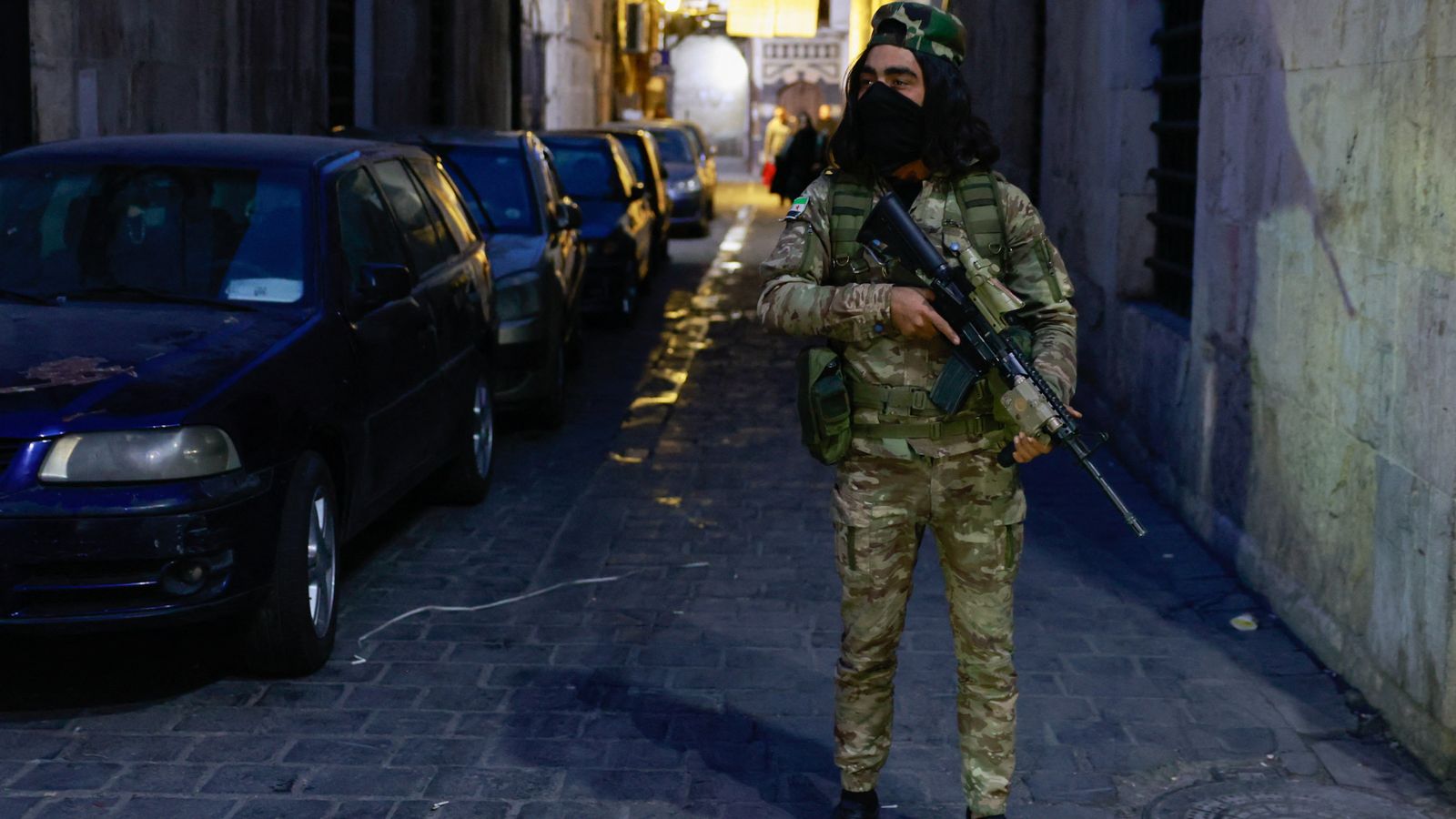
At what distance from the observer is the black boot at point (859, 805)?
4.69 meters

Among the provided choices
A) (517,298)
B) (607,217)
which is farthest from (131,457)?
(607,217)

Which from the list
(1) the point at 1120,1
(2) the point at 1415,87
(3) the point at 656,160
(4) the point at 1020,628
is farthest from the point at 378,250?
(3) the point at 656,160

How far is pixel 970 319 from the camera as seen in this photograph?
4.37 m

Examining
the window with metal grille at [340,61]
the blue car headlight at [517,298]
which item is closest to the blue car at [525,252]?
the blue car headlight at [517,298]

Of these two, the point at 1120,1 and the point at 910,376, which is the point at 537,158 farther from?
the point at 910,376

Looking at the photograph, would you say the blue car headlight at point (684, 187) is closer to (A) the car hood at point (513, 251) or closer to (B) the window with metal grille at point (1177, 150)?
(A) the car hood at point (513, 251)

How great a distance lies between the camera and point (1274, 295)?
7.18m

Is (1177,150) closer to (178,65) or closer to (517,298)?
(517,298)

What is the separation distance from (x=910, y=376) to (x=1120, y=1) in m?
6.64

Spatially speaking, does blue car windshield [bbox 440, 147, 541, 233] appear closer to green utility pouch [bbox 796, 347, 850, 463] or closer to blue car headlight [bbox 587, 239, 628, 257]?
blue car headlight [bbox 587, 239, 628, 257]

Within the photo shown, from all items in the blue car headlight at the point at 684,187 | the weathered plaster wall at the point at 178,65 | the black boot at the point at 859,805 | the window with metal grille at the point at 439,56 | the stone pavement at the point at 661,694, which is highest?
the window with metal grille at the point at 439,56

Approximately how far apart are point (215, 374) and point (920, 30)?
2.52 meters

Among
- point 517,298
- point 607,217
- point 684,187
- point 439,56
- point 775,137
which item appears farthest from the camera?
point 775,137

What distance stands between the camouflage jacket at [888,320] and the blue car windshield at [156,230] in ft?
8.76
